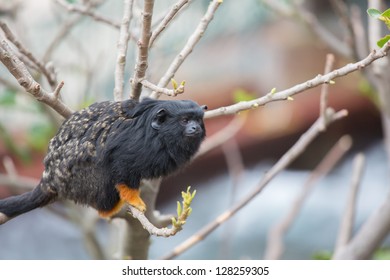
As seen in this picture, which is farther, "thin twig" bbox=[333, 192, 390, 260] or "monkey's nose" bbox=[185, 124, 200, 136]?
"thin twig" bbox=[333, 192, 390, 260]

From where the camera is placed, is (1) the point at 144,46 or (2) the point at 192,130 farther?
(2) the point at 192,130

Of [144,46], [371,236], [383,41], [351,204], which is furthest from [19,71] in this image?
[351,204]

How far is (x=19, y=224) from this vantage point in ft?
18.8

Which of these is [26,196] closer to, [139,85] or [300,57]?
[139,85]

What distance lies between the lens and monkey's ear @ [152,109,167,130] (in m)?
1.61

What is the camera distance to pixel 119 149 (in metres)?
1.67

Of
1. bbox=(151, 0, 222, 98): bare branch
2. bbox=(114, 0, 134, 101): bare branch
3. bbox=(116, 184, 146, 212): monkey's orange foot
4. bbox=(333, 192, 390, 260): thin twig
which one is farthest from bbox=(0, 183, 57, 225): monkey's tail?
bbox=(333, 192, 390, 260): thin twig

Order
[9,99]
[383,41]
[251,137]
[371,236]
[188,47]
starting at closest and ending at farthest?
1. [383,41]
2. [188,47]
3. [371,236]
4. [9,99]
5. [251,137]

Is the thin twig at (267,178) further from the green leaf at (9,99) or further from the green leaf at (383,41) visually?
the green leaf at (9,99)

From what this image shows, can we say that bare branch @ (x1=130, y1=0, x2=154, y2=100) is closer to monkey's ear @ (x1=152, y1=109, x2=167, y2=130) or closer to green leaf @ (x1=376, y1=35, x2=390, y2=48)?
monkey's ear @ (x1=152, y1=109, x2=167, y2=130)

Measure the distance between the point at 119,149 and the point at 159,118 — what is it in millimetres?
149

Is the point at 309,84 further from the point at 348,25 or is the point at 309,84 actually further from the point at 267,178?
the point at 348,25

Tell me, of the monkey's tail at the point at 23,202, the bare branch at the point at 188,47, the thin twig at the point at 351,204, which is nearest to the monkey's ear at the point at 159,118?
the bare branch at the point at 188,47

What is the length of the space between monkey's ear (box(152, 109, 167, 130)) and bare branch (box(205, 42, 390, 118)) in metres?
0.17
